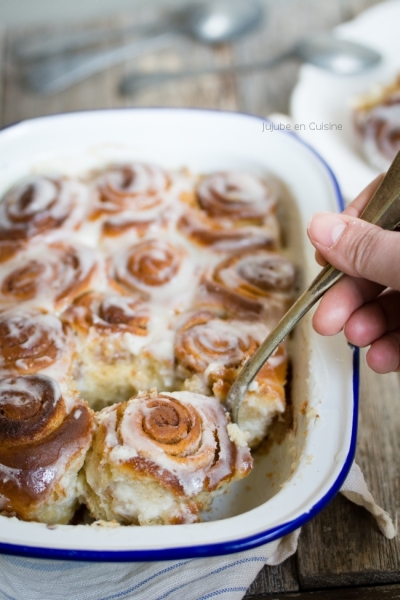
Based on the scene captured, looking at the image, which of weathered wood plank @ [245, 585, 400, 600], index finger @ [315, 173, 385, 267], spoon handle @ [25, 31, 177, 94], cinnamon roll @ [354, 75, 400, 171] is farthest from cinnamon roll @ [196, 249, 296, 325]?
spoon handle @ [25, 31, 177, 94]

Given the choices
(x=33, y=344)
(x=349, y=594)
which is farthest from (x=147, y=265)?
(x=349, y=594)

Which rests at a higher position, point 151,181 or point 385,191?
point 385,191

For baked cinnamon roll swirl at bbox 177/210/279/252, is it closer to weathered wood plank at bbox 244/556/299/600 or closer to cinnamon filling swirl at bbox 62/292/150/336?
cinnamon filling swirl at bbox 62/292/150/336

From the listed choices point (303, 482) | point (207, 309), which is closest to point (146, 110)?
point (207, 309)

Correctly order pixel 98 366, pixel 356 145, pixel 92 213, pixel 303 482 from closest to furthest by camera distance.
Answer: pixel 303 482, pixel 98 366, pixel 92 213, pixel 356 145

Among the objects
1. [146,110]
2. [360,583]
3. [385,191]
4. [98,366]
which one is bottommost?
[360,583]

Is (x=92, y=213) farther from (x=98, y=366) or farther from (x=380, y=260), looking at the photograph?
(x=380, y=260)

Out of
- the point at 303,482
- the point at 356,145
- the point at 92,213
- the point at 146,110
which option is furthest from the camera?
the point at 356,145
